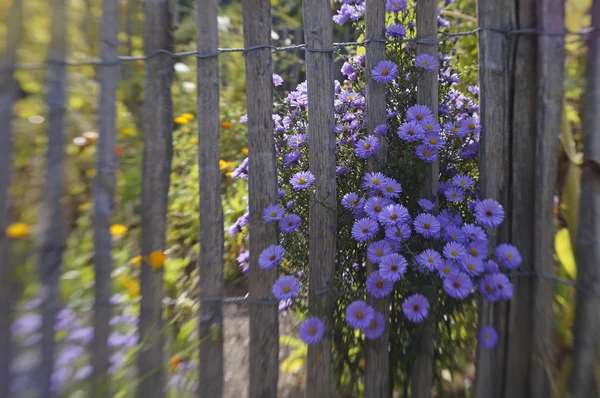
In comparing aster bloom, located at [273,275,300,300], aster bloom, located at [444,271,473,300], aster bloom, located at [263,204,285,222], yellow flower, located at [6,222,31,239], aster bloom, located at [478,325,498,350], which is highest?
aster bloom, located at [263,204,285,222]

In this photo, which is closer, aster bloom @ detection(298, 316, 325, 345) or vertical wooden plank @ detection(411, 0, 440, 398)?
aster bloom @ detection(298, 316, 325, 345)

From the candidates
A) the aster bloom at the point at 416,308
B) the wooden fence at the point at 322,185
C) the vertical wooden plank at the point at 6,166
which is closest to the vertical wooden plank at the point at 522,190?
the wooden fence at the point at 322,185

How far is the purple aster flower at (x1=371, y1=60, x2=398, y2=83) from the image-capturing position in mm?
1526

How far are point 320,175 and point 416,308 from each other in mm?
568

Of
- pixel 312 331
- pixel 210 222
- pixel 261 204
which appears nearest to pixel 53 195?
pixel 210 222

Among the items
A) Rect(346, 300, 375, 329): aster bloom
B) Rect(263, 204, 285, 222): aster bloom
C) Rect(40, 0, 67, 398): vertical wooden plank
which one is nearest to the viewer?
Rect(40, 0, 67, 398): vertical wooden plank

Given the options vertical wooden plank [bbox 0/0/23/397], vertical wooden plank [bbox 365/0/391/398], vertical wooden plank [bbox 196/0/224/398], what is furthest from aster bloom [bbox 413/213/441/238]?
vertical wooden plank [bbox 0/0/23/397]

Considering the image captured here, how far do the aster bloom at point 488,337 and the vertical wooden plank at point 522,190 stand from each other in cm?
17

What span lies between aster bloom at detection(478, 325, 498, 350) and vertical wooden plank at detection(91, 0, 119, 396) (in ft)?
4.04

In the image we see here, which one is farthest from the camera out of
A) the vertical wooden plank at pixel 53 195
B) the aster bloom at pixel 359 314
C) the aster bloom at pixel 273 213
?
the aster bloom at pixel 273 213

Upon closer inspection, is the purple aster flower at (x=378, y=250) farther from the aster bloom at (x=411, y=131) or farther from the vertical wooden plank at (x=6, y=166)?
the vertical wooden plank at (x=6, y=166)

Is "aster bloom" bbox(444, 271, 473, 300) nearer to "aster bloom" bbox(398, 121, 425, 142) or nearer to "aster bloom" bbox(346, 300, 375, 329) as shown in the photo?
"aster bloom" bbox(346, 300, 375, 329)

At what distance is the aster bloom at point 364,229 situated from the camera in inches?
57.2

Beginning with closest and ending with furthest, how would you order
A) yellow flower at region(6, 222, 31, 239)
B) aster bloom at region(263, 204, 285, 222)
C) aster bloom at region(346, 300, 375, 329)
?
aster bloom at region(346, 300, 375, 329) < aster bloom at region(263, 204, 285, 222) < yellow flower at region(6, 222, 31, 239)
